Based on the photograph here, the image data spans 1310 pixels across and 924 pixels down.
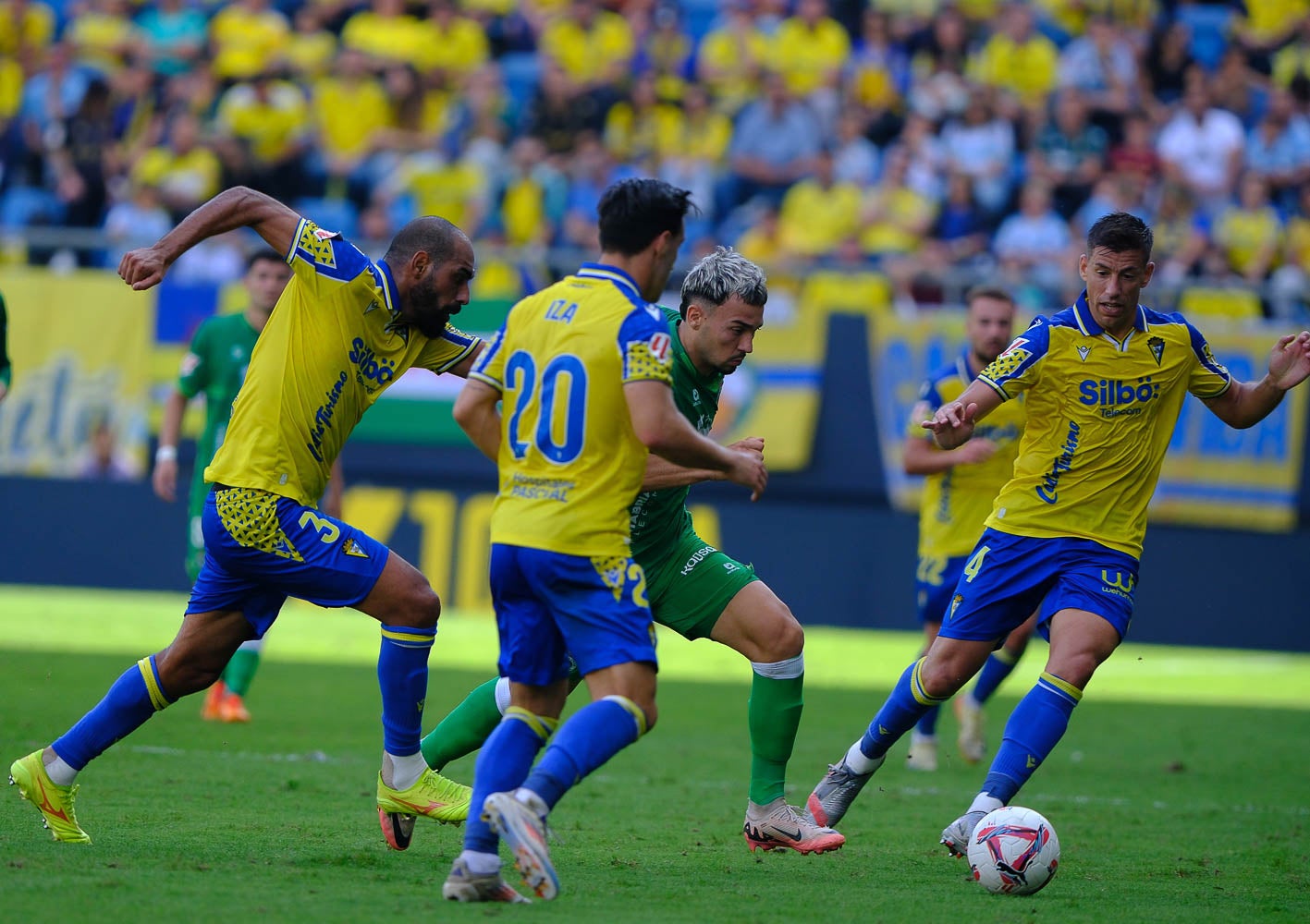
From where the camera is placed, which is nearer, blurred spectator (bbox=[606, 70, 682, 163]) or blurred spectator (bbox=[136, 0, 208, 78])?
blurred spectator (bbox=[606, 70, 682, 163])

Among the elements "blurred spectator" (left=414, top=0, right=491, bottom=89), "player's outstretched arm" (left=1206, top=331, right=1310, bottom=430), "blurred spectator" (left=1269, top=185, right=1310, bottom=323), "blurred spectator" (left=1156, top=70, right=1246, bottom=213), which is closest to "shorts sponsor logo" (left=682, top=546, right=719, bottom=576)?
"player's outstretched arm" (left=1206, top=331, right=1310, bottom=430)

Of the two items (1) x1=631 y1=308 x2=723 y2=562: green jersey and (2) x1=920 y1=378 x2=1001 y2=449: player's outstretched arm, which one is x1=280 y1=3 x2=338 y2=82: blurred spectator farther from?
(2) x1=920 y1=378 x2=1001 y2=449: player's outstretched arm

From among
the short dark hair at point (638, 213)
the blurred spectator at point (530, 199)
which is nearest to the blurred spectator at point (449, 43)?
the blurred spectator at point (530, 199)

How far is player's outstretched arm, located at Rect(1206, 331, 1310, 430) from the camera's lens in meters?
6.67

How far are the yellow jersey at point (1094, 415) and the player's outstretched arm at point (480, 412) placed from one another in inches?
86.3

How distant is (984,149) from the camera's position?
61.1 feet

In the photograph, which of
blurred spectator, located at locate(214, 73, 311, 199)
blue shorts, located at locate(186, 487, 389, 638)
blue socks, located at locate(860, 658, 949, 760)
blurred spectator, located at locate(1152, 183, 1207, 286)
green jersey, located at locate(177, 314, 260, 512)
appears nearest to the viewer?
blue shorts, located at locate(186, 487, 389, 638)

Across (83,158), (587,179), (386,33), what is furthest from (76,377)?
(386,33)

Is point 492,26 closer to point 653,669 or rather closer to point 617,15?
point 617,15

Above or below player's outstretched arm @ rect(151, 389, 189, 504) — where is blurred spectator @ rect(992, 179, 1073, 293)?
above

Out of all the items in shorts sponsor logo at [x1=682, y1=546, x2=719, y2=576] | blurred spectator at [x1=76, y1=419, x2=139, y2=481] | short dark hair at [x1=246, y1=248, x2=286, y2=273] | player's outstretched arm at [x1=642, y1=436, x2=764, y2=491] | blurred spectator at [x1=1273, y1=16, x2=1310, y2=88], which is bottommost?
blurred spectator at [x1=76, y1=419, x2=139, y2=481]

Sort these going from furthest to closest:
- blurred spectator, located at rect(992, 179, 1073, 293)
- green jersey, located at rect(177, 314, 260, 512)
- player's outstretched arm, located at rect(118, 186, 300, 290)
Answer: blurred spectator, located at rect(992, 179, 1073, 293) → green jersey, located at rect(177, 314, 260, 512) → player's outstretched arm, located at rect(118, 186, 300, 290)

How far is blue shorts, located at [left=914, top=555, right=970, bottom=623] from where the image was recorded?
9516 mm

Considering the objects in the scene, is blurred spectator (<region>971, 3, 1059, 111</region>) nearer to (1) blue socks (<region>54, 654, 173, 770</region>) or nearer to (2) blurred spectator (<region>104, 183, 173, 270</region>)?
(2) blurred spectator (<region>104, 183, 173, 270</region>)
